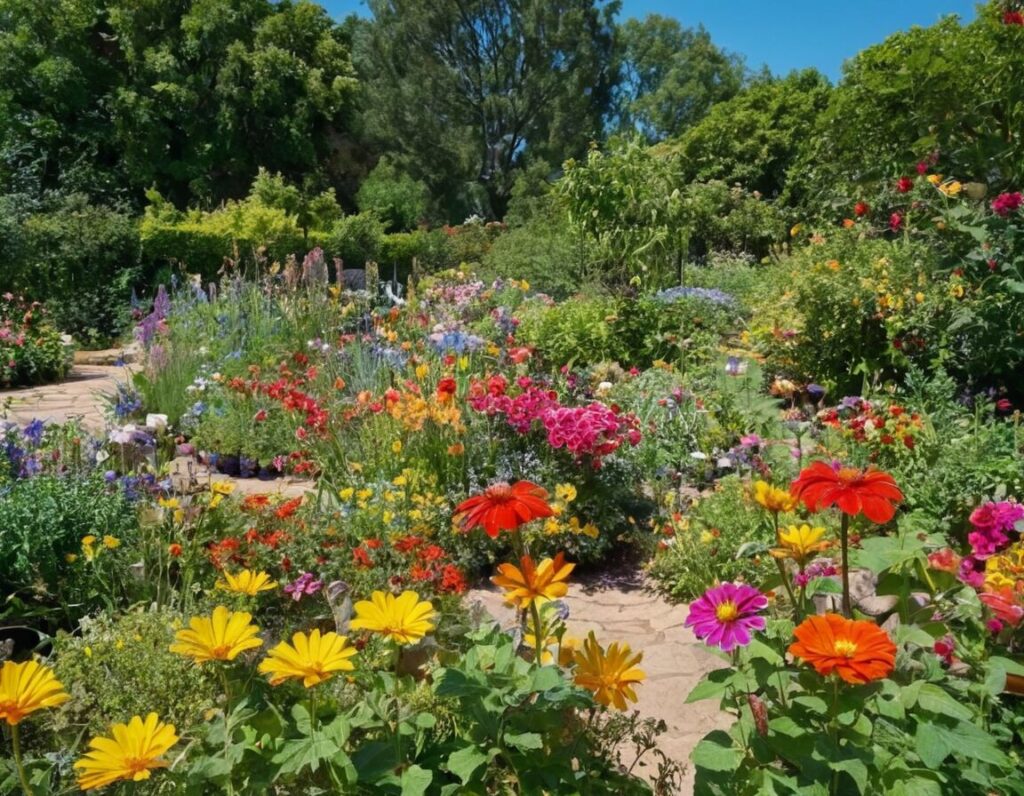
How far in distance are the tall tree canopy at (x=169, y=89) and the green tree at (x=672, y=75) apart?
12.4m

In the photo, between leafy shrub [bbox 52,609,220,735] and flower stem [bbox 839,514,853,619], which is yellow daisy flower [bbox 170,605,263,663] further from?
flower stem [bbox 839,514,853,619]

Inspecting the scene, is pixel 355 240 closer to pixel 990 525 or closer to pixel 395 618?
pixel 990 525

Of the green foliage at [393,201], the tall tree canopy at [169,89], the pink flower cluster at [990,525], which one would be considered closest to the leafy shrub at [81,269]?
the tall tree canopy at [169,89]

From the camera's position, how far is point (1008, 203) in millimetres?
3807

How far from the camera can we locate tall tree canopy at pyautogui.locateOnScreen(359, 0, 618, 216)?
72.8 ft

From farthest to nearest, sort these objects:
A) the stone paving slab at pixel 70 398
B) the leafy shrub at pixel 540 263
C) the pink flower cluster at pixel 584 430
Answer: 1. the leafy shrub at pixel 540 263
2. the stone paving slab at pixel 70 398
3. the pink flower cluster at pixel 584 430

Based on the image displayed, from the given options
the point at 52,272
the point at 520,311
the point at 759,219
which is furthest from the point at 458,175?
the point at 520,311

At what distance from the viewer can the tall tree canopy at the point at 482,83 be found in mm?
22188

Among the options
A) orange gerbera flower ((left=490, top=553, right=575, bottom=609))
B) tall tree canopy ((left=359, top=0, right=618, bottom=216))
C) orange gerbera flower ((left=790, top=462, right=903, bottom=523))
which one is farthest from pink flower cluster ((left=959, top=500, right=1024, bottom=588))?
tall tree canopy ((left=359, top=0, right=618, bottom=216))

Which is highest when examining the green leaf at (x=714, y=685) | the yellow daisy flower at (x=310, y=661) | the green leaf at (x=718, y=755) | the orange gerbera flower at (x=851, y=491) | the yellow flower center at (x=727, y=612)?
the orange gerbera flower at (x=851, y=491)

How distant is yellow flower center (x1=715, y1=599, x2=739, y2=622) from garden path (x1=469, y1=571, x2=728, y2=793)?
103 centimetres

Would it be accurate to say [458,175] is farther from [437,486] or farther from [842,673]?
[842,673]

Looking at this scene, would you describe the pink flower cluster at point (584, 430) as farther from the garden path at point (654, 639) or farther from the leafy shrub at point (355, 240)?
the leafy shrub at point (355, 240)

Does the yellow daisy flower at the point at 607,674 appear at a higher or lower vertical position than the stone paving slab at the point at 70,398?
higher
